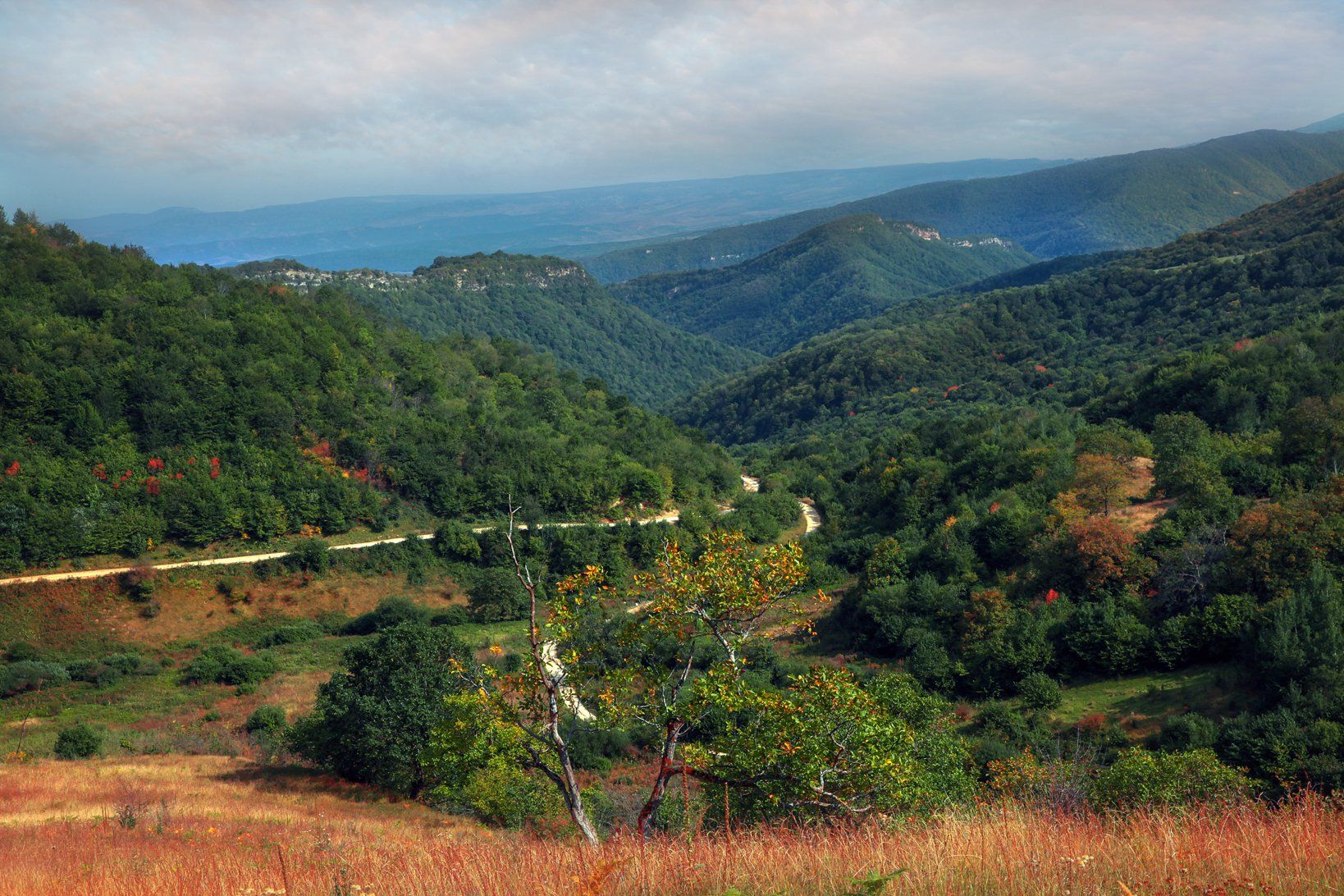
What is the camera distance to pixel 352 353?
6812cm

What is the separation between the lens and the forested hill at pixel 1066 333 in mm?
80375

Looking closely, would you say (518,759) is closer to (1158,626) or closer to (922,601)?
(1158,626)

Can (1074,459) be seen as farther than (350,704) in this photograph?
Yes

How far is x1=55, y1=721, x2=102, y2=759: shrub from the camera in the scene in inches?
1024

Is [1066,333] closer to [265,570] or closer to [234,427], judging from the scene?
[234,427]

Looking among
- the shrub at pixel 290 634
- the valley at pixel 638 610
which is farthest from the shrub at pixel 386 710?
the shrub at pixel 290 634

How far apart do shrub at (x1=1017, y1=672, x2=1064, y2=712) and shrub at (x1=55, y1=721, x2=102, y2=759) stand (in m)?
27.8

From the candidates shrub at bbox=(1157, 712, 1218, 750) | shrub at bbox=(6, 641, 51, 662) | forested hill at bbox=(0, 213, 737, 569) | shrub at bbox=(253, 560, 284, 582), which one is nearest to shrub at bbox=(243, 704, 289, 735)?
shrub at bbox=(6, 641, 51, 662)

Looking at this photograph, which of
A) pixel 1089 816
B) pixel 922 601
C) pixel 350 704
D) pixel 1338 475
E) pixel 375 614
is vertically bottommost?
pixel 375 614

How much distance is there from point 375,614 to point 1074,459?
38.4m

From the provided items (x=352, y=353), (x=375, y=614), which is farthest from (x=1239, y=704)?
(x=352, y=353)

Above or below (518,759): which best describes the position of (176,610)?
below

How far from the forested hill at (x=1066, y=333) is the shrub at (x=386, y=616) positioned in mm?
57816

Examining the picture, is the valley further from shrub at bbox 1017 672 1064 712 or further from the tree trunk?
shrub at bbox 1017 672 1064 712
